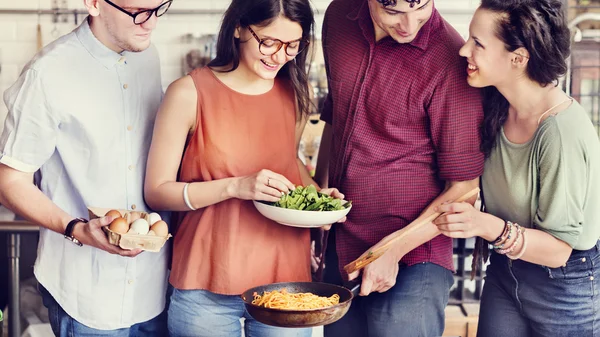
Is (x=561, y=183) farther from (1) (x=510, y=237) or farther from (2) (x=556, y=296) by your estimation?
(2) (x=556, y=296)

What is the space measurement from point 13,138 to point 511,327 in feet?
5.39

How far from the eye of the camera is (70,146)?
7.11 ft

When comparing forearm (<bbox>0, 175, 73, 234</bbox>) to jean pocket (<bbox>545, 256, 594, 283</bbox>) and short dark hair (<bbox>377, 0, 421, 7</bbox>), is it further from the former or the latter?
jean pocket (<bbox>545, 256, 594, 283</bbox>)

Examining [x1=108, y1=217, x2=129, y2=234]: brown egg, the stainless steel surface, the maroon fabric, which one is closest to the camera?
[x1=108, y1=217, x2=129, y2=234]: brown egg

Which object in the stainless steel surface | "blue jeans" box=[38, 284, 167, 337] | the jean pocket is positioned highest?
the jean pocket

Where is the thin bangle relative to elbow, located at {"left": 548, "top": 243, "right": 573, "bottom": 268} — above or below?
above

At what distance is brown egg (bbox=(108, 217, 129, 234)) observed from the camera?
1.98m

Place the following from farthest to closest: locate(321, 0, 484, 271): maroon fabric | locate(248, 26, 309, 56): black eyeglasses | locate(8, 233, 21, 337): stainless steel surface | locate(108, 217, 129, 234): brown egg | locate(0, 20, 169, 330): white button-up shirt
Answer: locate(8, 233, 21, 337): stainless steel surface, locate(321, 0, 484, 271): maroon fabric, locate(248, 26, 309, 56): black eyeglasses, locate(0, 20, 169, 330): white button-up shirt, locate(108, 217, 129, 234): brown egg

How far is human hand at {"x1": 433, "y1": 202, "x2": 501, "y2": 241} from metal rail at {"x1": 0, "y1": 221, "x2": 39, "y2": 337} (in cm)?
237

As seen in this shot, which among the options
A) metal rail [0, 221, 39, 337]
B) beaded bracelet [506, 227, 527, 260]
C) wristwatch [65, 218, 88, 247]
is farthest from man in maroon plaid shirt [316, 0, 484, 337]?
metal rail [0, 221, 39, 337]

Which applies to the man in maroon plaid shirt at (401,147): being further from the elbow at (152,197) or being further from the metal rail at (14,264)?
the metal rail at (14,264)

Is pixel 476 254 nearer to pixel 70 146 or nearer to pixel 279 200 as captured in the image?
pixel 279 200

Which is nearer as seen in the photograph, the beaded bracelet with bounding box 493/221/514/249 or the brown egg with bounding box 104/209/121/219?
the brown egg with bounding box 104/209/121/219

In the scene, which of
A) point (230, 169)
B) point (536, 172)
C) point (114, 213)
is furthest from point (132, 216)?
point (536, 172)
